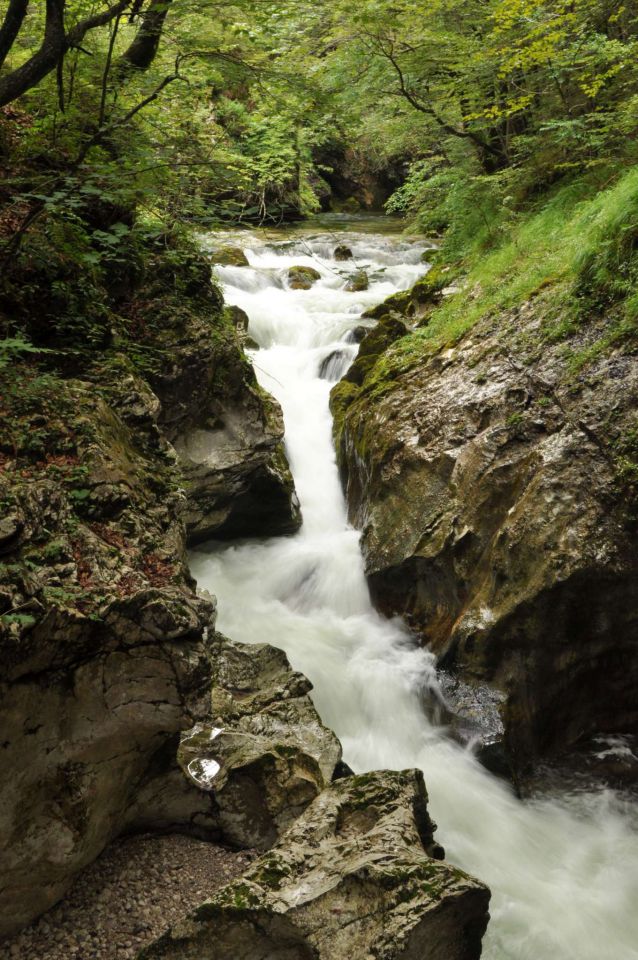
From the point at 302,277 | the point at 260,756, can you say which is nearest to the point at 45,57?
the point at 260,756

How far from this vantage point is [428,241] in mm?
17422

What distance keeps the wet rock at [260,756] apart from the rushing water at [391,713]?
96 cm

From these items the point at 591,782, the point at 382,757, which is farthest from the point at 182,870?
the point at 591,782

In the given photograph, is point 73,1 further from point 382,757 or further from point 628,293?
point 382,757

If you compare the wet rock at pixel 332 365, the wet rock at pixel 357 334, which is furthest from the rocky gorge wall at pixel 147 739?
the wet rock at pixel 357 334

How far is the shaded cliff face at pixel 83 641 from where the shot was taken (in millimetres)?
3293

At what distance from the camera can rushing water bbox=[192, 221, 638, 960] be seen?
14.8 feet

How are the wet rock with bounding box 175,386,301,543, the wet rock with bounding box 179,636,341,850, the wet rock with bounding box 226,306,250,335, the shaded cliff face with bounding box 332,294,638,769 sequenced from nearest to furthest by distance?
the wet rock with bounding box 179,636,341,850, the shaded cliff face with bounding box 332,294,638,769, the wet rock with bounding box 175,386,301,543, the wet rock with bounding box 226,306,250,335

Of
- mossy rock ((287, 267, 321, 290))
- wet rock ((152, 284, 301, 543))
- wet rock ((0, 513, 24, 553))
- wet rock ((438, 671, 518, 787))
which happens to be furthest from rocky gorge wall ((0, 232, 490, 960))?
mossy rock ((287, 267, 321, 290))

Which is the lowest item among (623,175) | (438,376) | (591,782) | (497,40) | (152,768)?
(591,782)

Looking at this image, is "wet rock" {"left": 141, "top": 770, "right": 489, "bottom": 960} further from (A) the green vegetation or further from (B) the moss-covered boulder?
(B) the moss-covered boulder

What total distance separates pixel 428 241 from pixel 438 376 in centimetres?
1093

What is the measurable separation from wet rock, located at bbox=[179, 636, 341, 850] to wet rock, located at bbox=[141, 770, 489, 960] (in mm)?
710

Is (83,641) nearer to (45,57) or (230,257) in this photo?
(45,57)
